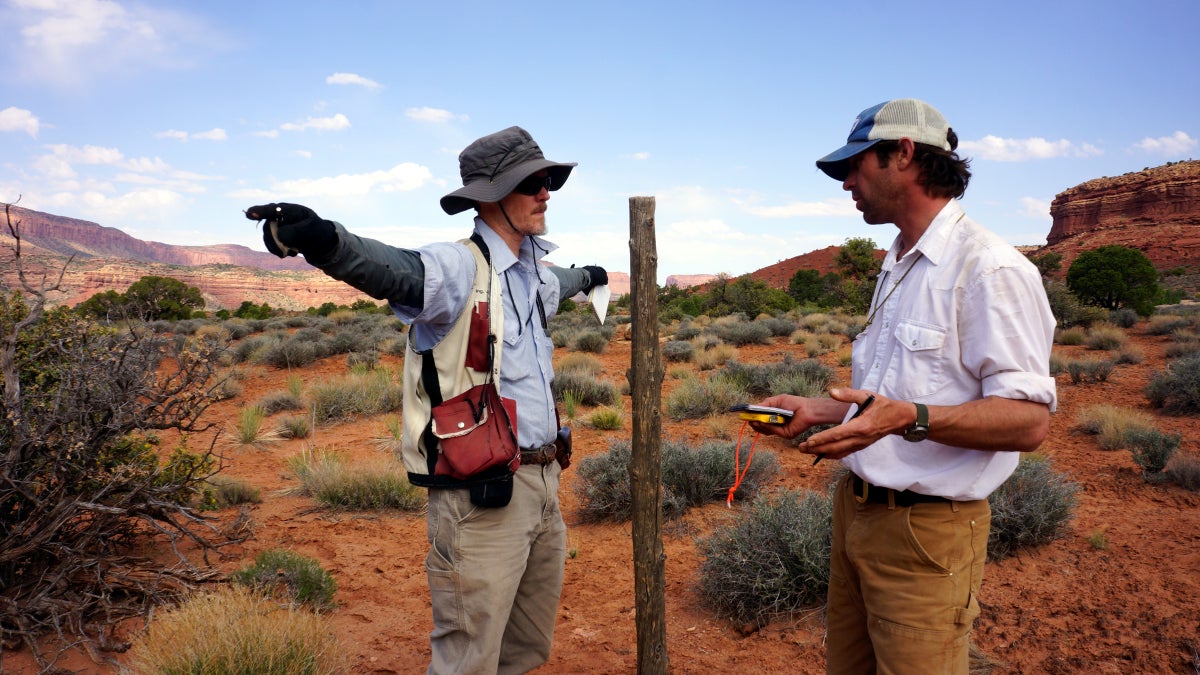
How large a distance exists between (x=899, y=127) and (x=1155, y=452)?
650 centimetres

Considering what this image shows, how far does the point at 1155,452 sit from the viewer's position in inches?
255

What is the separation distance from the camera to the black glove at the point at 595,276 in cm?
335

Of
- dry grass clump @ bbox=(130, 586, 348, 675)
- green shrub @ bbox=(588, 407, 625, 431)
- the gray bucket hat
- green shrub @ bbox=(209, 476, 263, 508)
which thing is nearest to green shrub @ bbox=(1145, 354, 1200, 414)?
green shrub @ bbox=(588, 407, 625, 431)

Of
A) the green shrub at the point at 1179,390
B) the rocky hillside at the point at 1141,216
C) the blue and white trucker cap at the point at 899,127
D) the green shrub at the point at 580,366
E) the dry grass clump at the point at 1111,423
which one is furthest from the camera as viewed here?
the rocky hillside at the point at 1141,216

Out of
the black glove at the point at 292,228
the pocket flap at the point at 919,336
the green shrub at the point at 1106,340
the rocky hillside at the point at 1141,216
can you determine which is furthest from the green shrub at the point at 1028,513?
the rocky hillside at the point at 1141,216

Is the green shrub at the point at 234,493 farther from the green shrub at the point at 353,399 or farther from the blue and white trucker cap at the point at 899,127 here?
the blue and white trucker cap at the point at 899,127

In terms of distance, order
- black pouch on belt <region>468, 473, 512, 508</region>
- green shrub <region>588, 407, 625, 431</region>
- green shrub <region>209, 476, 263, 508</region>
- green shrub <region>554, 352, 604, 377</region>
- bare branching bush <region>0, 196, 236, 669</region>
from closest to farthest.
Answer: black pouch on belt <region>468, 473, 512, 508</region> → bare branching bush <region>0, 196, 236, 669</region> → green shrub <region>209, 476, 263, 508</region> → green shrub <region>588, 407, 625, 431</region> → green shrub <region>554, 352, 604, 377</region>

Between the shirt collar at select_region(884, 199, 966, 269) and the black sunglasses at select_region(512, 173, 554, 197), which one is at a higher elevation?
the black sunglasses at select_region(512, 173, 554, 197)

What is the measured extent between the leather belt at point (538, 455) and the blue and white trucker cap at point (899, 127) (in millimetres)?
1390

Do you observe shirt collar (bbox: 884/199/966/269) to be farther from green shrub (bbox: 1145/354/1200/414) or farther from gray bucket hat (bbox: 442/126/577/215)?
green shrub (bbox: 1145/354/1200/414)

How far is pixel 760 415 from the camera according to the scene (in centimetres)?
216

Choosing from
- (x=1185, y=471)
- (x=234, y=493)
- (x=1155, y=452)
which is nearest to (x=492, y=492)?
(x=234, y=493)

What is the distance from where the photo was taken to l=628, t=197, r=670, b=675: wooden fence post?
3234 millimetres

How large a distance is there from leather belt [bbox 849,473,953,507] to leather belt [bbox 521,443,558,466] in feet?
3.47
